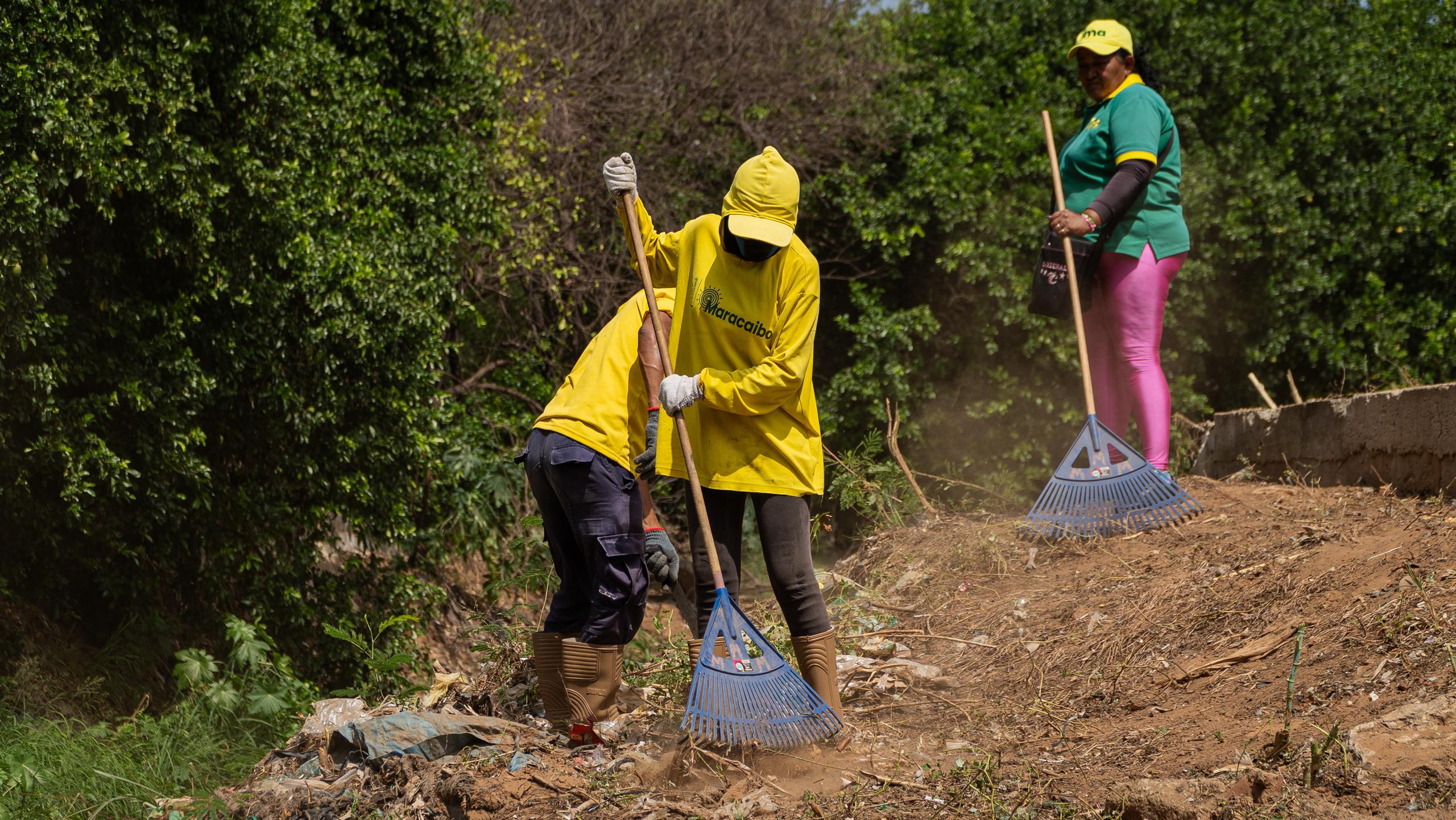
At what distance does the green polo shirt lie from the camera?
4926 millimetres

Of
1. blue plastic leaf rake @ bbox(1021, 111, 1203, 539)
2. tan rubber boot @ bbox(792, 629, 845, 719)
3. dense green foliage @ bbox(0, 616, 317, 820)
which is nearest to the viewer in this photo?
tan rubber boot @ bbox(792, 629, 845, 719)

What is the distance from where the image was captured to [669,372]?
137 inches

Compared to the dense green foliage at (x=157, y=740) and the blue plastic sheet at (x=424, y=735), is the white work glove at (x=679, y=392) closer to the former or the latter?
Result: the blue plastic sheet at (x=424, y=735)

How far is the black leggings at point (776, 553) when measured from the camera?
3418 millimetres

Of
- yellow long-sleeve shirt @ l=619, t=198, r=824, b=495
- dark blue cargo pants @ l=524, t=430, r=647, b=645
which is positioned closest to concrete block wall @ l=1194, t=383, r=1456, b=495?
yellow long-sleeve shirt @ l=619, t=198, r=824, b=495

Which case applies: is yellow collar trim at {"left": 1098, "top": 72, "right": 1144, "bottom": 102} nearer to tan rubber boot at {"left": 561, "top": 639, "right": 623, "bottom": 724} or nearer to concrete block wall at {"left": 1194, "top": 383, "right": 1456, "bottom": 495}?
concrete block wall at {"left": 1194, "top": 383, "right": 1456, "bottom": 495}

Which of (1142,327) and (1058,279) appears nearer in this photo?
(1142,327)

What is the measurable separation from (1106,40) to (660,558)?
3.08 metres

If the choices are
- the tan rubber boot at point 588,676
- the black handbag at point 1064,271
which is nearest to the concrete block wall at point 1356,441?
the black handbag at point 1064,271

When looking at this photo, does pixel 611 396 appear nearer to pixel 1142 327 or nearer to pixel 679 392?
pixel 679 392

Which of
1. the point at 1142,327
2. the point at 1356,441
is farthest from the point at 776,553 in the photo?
the point at 1356,441

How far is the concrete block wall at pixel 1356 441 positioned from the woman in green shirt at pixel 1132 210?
0.69 metres

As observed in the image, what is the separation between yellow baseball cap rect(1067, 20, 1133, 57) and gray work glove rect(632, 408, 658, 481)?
2681 mm

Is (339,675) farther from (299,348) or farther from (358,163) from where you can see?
(358,163)
